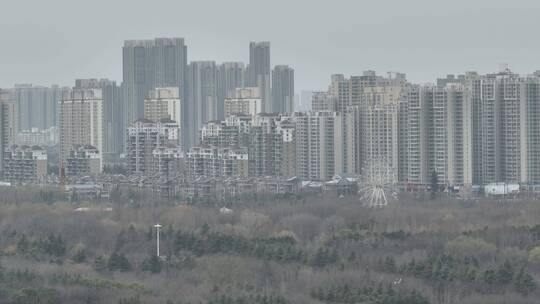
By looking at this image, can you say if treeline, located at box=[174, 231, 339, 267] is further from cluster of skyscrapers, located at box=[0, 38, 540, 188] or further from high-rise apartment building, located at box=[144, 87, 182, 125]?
high-rise apartment building, located at box=[144, 87, 182, 125]

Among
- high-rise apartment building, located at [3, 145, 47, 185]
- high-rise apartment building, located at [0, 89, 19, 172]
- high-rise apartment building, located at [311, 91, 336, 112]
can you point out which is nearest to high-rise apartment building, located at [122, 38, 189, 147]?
high-rise apartment building, located at [0, 89, 19, 172]

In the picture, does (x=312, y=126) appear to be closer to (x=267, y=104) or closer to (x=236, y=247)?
(x=236, y=247)

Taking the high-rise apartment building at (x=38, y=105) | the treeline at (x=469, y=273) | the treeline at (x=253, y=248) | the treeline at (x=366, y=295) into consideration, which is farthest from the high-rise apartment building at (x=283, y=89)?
the treeline at (x=366, y=295)

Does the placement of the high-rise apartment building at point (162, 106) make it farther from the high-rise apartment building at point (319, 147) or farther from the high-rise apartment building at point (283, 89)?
the high-rise apartment building at point (283, 89)

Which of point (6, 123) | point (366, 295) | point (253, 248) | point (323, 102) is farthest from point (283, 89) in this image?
point (366, 295)

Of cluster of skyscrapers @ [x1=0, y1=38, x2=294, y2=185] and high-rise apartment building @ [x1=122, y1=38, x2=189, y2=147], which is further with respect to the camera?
high-rise apartment building @ [x1=122, y1=38, x2=189, y2=147]

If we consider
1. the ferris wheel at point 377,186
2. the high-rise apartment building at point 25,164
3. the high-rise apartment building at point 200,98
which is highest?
the high-rise apartment building at point 200,98
